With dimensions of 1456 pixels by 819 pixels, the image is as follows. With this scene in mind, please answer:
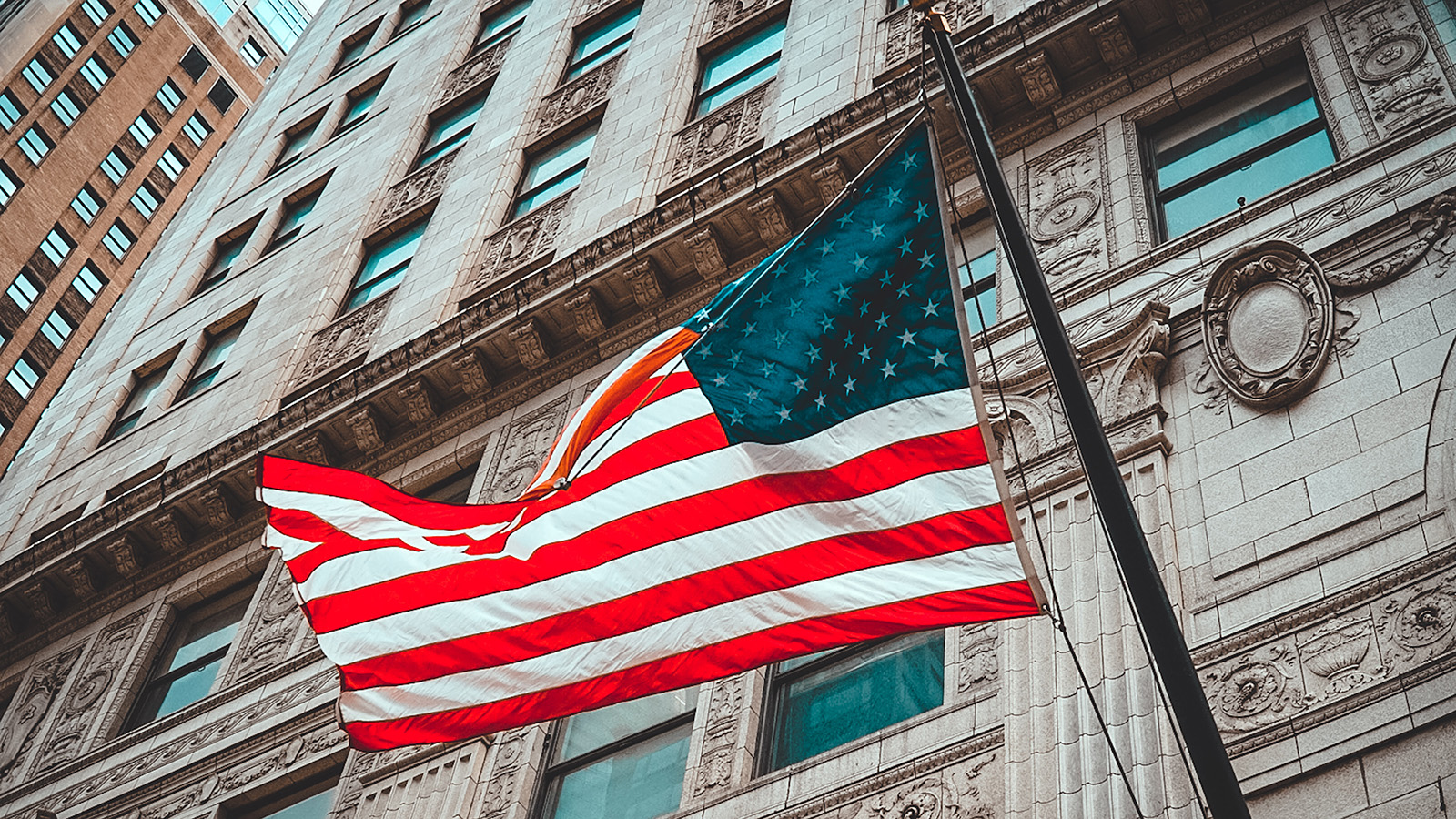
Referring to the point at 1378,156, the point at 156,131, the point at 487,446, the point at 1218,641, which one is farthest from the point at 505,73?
the point at 156,131

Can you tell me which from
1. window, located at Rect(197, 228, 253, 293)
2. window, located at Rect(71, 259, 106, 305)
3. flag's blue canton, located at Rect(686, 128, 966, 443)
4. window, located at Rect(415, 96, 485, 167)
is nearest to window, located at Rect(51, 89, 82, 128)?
window, located at Rect(71, 259, 106, 305)

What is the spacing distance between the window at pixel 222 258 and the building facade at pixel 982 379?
0.83 metres

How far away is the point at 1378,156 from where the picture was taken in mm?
12570

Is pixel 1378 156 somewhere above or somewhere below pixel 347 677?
below

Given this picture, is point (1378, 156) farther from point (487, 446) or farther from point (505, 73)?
point (505, 73)

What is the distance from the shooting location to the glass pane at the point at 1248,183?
531 inches

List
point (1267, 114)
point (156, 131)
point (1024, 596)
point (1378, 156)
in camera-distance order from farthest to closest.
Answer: point (156, 131)
point (1267, 114)
point (1378, 156)
point (1024, 596)

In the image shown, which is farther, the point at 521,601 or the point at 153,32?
the point at 153,32

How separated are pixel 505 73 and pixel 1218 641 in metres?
20.8

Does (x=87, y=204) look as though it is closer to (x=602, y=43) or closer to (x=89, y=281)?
(x=89, y=281)

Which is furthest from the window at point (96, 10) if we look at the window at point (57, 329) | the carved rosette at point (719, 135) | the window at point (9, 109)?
the carved rosette at point (719, 135)

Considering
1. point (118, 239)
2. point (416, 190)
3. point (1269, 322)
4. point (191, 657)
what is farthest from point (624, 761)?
point (118, 239)

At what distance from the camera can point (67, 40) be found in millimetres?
66188

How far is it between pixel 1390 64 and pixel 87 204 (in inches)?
2353
